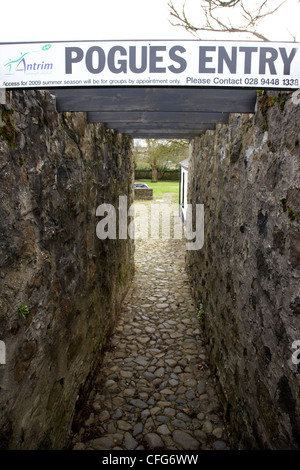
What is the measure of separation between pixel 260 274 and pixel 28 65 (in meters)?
2.09

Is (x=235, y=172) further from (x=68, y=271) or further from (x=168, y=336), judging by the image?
(x=168, y=336)

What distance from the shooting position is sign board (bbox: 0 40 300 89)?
1837 mm

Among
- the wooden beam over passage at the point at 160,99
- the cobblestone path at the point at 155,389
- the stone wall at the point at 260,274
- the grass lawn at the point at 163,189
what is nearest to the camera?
the stone wall at the point at 260,274

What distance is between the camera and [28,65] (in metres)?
1.86

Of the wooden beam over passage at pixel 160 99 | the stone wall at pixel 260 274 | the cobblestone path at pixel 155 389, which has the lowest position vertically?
the cobblestone path at pixel 155 389

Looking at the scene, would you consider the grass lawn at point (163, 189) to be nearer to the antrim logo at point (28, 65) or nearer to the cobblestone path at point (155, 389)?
the cobblestone path at point (155, 389)

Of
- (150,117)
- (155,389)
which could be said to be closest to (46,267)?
(150,117)

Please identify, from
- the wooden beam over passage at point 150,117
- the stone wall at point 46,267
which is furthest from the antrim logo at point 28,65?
the wooden beam over passage at point 150,117

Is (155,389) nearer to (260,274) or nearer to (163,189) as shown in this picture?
(260,274)

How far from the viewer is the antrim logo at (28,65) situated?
6.04 feet

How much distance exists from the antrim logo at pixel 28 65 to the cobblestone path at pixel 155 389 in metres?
3.10

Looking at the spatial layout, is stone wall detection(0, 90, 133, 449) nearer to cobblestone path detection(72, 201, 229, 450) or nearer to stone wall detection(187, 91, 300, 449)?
cobblestone path detection(72, 201, 229, 450)

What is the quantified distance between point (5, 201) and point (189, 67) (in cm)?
135

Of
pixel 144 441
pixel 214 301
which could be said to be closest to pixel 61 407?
pixel 144 441
